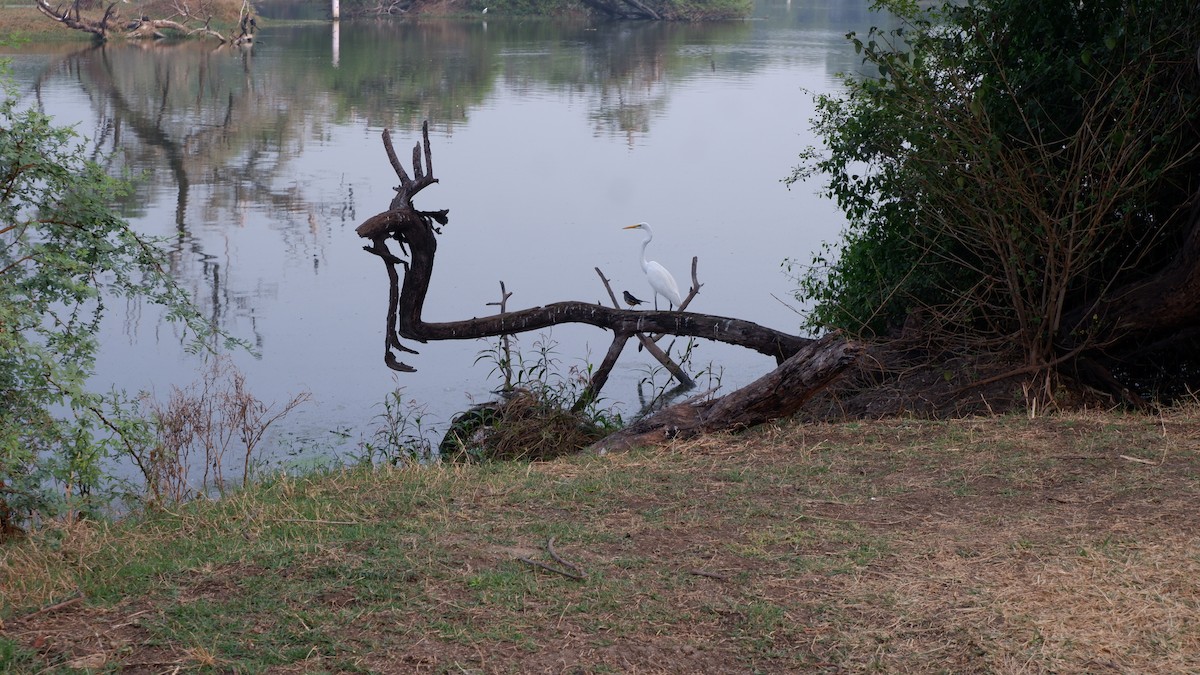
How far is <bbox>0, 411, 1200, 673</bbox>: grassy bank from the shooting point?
3572mm

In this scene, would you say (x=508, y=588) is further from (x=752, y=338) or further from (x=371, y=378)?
(x=371, y=378)

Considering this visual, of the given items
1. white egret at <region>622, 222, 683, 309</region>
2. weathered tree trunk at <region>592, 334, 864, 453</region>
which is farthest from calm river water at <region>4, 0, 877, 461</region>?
weathered tree trunk at <region>592, 334, 864, 453</region>

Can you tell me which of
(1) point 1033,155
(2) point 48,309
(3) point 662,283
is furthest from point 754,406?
(3) point 662,283

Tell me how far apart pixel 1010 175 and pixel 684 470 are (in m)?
2.72

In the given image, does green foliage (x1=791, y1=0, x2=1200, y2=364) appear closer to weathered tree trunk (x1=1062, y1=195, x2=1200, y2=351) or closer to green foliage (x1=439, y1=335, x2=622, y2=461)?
weathered tree trunk (x1=1062, y1=195, x2=1200, y2=351)

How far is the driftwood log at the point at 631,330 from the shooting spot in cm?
697

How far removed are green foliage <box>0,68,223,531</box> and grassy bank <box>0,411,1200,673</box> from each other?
875mm

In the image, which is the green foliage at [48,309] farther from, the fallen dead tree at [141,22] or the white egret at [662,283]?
the fallen dead tree at [141,22]

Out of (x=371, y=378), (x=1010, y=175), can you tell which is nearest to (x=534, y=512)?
(x=1010, y=175)

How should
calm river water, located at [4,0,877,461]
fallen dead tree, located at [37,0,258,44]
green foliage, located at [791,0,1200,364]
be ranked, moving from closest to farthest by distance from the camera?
green foliage, located at [791,0,1200,364], calm river water, located at [4,0,877,461], fallen dead tree, located at [37,0,258,44]

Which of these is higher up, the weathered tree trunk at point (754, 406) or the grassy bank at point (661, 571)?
the grassy bank at point (661, 571)

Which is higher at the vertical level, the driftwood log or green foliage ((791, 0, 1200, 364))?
green foliage ((791, 0, 1200, 364))

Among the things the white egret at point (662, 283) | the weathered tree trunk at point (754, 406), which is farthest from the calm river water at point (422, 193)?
the weathered tree trunk at point (754, 406)

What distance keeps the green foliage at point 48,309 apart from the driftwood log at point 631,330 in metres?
1.91
